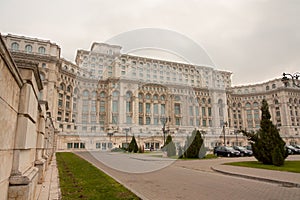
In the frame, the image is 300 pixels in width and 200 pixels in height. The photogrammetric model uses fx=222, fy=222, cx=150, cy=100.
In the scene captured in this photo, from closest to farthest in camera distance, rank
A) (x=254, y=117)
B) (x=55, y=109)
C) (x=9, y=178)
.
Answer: (x=9, y=178)
(x=55, y=109)
(x=254, y=117)

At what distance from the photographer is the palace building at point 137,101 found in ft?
160

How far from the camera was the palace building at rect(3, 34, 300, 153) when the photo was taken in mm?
48625

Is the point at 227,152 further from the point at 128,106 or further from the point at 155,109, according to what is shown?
the point at 155,109

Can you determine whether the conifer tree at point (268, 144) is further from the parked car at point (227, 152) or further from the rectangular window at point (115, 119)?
the rectangular window at point (115, 119)

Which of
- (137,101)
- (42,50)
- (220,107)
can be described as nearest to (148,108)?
(137,101)

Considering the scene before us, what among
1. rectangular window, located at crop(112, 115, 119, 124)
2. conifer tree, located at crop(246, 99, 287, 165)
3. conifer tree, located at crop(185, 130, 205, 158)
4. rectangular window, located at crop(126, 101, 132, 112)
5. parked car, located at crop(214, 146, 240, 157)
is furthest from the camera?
rectangular window, located at crop(126, 101, 132, 112)

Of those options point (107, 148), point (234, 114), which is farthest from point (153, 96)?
point (234, 114)

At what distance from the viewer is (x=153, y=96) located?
74938 millimetres

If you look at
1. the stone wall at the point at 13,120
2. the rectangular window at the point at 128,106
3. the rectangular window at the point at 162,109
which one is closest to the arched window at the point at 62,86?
the rectangular window at the point at 128,106

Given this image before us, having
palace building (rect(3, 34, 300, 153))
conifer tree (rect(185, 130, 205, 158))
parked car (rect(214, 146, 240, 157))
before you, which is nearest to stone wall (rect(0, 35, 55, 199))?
conifer tree (rect(185, 130, 205, 158))

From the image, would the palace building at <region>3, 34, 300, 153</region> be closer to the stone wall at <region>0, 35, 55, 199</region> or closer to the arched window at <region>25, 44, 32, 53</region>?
the arched window at <region>25, 44, 32, 53</region>

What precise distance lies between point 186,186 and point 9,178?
22.7ft

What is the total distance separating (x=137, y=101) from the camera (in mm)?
70938

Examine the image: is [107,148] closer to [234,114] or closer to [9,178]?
[9,178]
